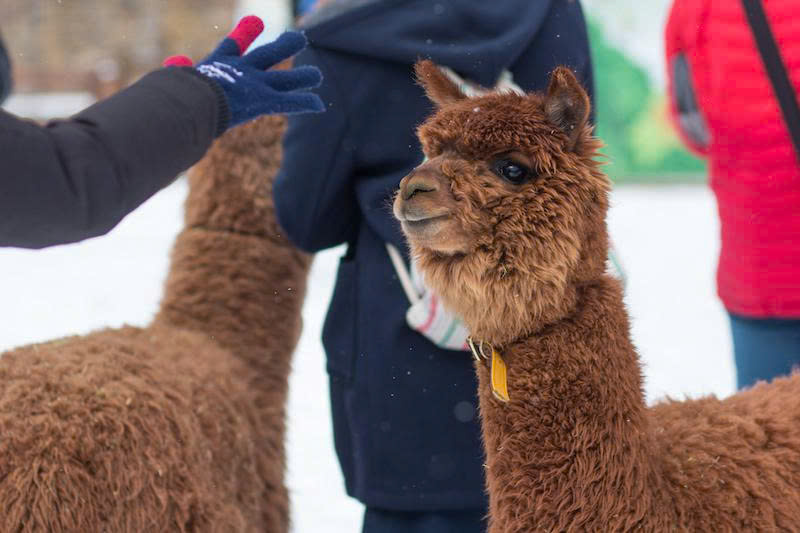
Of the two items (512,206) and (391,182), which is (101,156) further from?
(391,182)

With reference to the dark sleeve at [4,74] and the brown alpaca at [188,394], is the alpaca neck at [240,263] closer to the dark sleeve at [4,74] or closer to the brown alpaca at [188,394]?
the brown alpaca at [188,394]

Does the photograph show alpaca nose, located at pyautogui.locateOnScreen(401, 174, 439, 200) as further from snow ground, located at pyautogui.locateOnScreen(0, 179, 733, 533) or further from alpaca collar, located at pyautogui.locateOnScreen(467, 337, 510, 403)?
snow ground, located at pyautogui.locateOnScreen(0, 179, 733, 533)

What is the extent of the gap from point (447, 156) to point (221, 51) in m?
0.51

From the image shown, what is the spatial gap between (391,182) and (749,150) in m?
0.81

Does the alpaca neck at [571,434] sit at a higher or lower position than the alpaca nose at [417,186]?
lower

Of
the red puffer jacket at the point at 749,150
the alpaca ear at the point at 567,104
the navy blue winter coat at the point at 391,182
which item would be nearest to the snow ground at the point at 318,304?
the navy blue winter coat at the point at 391,182

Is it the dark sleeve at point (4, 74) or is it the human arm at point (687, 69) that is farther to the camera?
the human arm at point (687, 69)

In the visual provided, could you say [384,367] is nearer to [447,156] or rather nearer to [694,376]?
[447,156]

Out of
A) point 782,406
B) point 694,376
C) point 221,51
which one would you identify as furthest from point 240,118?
point 694,376

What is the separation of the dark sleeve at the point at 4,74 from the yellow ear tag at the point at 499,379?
823 mm

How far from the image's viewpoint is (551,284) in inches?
51.0

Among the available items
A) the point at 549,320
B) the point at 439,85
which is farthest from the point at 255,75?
the point at 549,320

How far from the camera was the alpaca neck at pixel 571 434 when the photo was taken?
1.30 m

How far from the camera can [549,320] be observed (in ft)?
4.35
